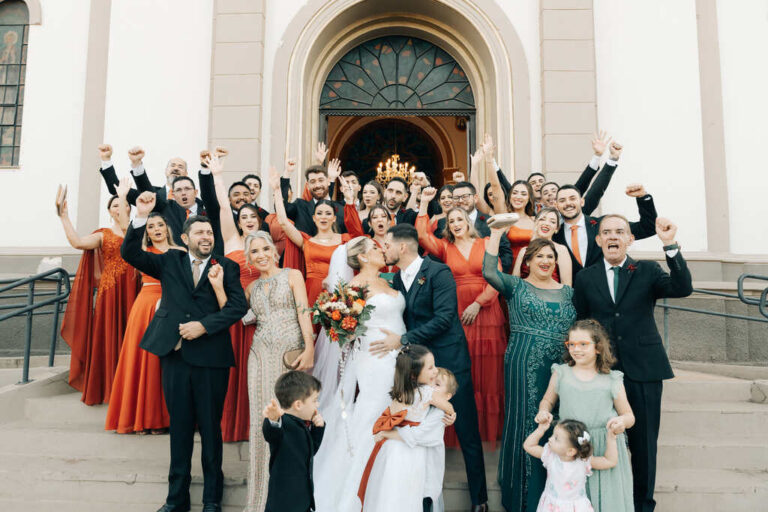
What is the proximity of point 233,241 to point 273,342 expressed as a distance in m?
1.47

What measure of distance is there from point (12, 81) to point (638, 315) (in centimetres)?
1047

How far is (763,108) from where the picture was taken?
8695 millimetres

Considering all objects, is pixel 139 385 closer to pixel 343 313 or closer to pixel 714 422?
pixel 343 313

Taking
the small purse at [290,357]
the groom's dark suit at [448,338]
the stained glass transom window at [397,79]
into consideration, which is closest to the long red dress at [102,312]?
the small purse at [290,357]

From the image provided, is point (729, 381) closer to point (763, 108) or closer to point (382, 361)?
point (382, 361)

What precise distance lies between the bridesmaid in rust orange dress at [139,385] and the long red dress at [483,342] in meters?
2.59

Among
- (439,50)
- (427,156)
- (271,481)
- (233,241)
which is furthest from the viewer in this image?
(427,156)

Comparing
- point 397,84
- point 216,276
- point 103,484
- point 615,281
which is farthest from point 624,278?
point 397,84

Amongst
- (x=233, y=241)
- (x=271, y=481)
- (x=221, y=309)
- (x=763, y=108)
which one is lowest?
(x=271, y=481)

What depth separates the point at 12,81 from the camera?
9695 mm

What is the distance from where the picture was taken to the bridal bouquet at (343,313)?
4141 mm

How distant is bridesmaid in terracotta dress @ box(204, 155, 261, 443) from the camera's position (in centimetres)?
504

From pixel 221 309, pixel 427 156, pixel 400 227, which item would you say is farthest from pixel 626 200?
pixel 427 156

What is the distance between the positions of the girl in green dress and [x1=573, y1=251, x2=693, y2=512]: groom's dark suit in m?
0.22
